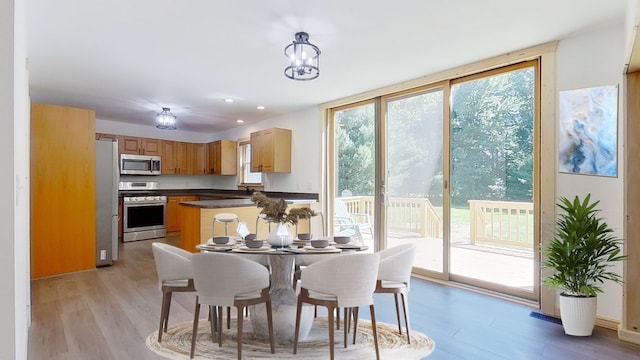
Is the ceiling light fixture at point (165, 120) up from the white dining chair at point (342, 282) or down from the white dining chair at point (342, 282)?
up

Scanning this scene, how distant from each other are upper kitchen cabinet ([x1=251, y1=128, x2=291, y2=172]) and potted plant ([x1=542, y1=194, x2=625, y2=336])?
14.0 ft

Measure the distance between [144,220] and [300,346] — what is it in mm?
5499

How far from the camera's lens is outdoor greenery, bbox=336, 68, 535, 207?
3533 millimetres

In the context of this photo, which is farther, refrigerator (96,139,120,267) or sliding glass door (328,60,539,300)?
refrigerator (96,139,120,267)

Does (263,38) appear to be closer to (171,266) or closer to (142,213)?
(171,266)

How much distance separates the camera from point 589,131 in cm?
291

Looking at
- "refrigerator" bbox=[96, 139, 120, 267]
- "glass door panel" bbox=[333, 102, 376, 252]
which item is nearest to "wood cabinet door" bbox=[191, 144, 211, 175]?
"refrigerator" bbox=[96, 139, 120, 267]

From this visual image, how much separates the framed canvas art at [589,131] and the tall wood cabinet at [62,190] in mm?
5308

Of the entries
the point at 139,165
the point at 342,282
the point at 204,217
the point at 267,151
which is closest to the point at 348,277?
the point at 342,282

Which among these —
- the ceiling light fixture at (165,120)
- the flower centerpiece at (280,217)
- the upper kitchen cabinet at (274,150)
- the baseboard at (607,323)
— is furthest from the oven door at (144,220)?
the baseboard at (607,323)

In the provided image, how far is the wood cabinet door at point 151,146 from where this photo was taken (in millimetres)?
7355

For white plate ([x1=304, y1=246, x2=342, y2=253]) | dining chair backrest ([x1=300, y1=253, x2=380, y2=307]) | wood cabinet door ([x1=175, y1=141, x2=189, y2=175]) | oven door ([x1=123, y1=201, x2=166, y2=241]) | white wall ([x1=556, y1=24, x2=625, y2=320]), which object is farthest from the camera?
wood cabinet door ([x1=175, y1=141, x2=189, y2=175])

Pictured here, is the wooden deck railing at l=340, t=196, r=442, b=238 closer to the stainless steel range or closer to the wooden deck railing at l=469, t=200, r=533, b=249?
the wooden deck railing at l=469, t=200, r=533, b=249

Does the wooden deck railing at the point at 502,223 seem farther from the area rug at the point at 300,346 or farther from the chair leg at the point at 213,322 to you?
Answer: the chair leg at the point at 213,322
